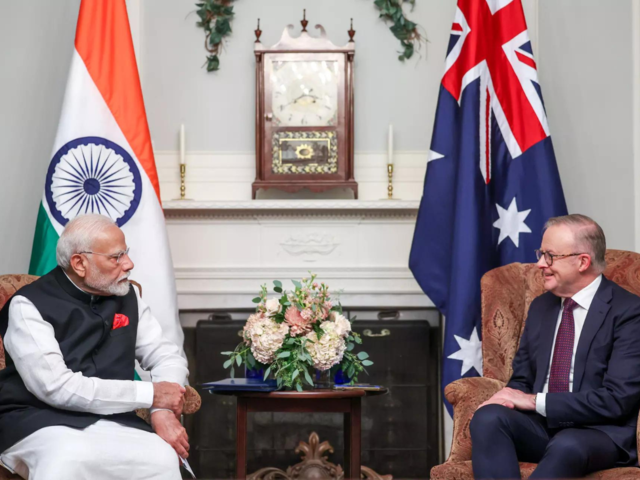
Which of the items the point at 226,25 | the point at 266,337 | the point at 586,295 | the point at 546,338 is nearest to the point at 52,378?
the point at 266,337

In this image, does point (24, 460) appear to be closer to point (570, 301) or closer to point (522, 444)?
point (522, 444)

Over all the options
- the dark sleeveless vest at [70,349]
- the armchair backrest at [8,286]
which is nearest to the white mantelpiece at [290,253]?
the armchair backrest at [8,286]

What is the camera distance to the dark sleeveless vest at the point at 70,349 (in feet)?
7.13

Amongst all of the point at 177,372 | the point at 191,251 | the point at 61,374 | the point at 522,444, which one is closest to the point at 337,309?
the point at 177,372

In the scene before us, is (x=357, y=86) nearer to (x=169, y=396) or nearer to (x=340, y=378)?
(x=340, y=378)

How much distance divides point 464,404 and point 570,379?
340 millimetres

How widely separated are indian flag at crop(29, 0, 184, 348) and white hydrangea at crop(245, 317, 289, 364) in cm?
73

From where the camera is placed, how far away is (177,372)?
8.15 ft

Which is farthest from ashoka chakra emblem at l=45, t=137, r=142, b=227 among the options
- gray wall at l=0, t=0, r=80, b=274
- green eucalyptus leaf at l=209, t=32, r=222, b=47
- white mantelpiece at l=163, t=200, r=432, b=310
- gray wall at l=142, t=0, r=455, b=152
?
green eucalyptus leaf at l=209, t=32, r=222, b=47

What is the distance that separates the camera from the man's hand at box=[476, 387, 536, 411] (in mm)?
2369

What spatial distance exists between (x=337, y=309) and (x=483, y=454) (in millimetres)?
809

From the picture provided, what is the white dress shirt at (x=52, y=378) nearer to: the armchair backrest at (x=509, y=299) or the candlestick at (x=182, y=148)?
the armchair backrest at (x=509, y=299)

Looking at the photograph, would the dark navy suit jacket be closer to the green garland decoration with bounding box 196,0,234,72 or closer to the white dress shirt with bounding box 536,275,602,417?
the white dress shirt with bounding box 536,275,602,417

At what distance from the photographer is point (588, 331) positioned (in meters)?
2.40
